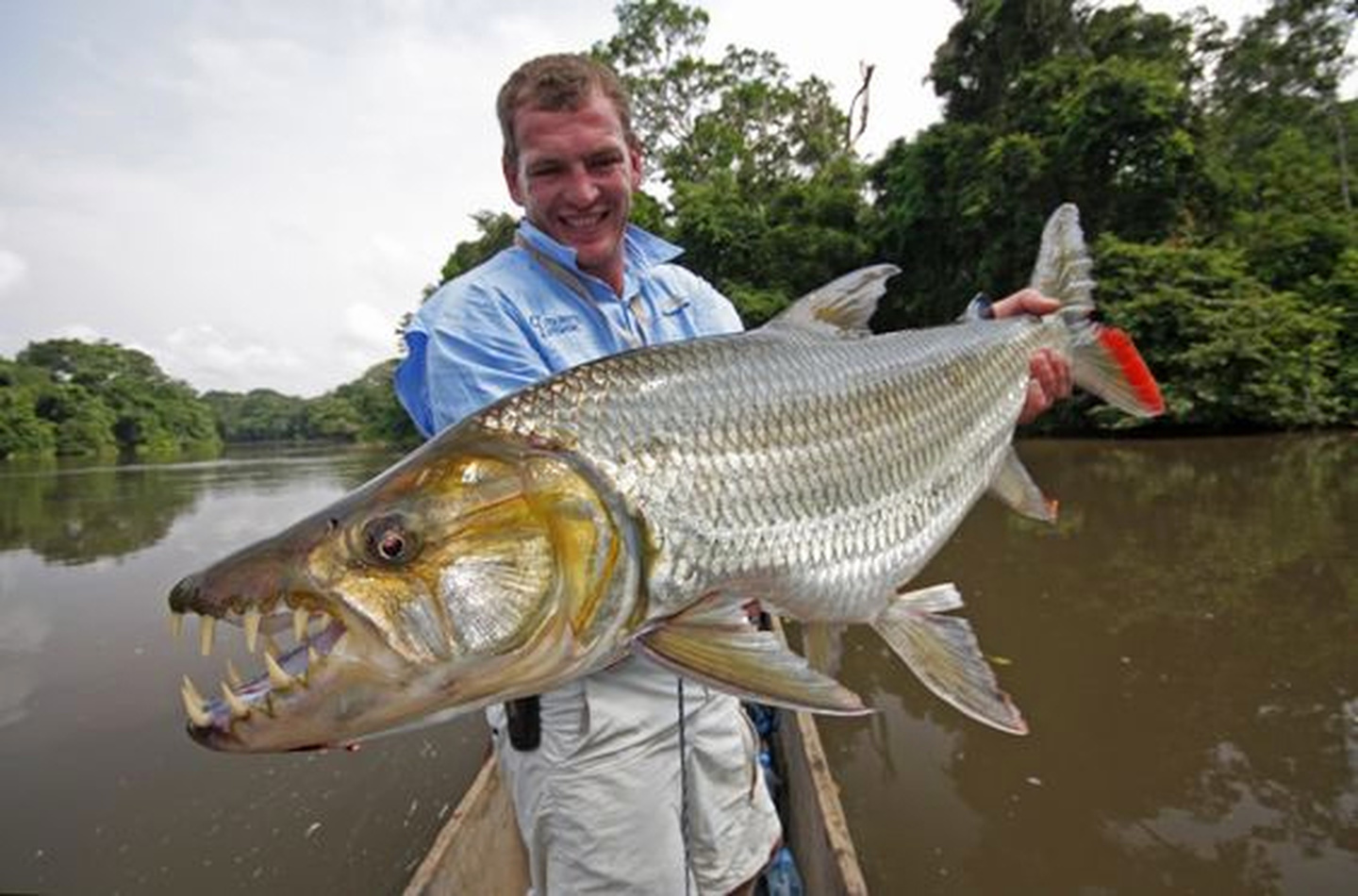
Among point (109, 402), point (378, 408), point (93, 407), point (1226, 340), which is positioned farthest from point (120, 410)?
point (1226, 340)

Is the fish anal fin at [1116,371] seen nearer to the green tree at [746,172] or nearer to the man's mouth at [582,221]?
the man's mouth at [582,221]

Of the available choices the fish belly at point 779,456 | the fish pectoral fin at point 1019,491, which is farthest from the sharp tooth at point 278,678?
the fish pectoral fin at point 1019,491

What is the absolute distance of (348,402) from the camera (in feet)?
334

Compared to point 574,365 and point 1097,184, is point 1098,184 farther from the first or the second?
point 574,365

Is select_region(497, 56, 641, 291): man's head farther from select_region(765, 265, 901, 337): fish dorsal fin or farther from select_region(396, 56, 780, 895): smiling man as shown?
select_region(765, 265, 901, 337): fish dorsal fin

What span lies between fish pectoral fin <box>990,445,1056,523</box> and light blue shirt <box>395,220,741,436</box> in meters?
1.27

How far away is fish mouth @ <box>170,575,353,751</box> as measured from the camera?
1243 mm

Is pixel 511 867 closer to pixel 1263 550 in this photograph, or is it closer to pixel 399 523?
pixel 399 523

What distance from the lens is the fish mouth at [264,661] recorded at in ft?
4.08

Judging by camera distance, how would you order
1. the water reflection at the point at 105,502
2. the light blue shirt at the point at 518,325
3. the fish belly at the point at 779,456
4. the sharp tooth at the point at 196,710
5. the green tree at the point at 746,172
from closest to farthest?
1. the sharp tooth at the point at 196,710
2. the fish belly at the point at 779,456
3. the light blue shirt at the point at 518,325
4. the water reflection at the point at 105,502
5. the green tree at the point at 746,172

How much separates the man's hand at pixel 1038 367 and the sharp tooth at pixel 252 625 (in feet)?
8.14

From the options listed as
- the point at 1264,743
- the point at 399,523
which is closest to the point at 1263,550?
the point at 1264,743

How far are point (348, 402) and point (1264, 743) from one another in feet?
351

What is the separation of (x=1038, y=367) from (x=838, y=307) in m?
1.02
